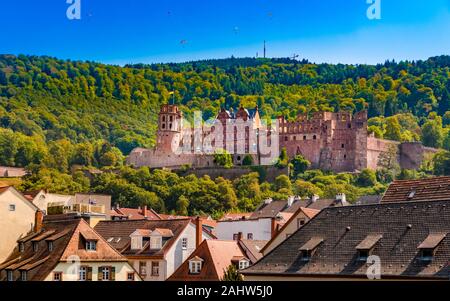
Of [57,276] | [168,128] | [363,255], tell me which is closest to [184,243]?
[57,276]

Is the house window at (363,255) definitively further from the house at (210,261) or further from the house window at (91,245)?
the house at (210,261)

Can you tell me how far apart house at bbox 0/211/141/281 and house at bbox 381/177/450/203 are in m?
9.06

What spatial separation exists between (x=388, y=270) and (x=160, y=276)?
666 inches

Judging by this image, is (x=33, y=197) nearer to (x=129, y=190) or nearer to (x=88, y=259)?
(x=88, y=259)

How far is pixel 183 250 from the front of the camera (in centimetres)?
3747

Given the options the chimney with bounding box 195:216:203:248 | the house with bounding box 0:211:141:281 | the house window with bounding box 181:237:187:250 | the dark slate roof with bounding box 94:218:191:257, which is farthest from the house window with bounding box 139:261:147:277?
the house with bounding box 0:211:141:281

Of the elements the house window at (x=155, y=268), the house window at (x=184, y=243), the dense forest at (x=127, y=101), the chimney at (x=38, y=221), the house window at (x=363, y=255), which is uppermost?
the dense forest at (x=127, y=101)

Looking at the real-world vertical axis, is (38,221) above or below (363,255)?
below

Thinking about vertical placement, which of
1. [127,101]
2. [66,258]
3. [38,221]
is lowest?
[66,258]

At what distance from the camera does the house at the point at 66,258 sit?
1104 inches

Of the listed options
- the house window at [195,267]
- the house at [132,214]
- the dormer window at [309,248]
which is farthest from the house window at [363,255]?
the house at [132,214]

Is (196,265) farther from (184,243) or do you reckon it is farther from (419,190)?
(419,190)

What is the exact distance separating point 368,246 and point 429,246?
6.08ft

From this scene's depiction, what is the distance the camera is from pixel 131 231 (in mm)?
38438
